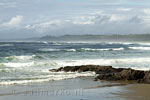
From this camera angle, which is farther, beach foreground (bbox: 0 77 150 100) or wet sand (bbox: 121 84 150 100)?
wet sand (bbox: 121 84 150 100)

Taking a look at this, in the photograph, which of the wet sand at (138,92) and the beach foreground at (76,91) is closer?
the beach foreground at (76,91)

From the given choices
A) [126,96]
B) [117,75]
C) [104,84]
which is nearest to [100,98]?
[126,96]

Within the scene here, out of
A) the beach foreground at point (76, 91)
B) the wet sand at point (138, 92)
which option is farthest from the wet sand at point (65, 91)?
the wet sand at point (138, 92)

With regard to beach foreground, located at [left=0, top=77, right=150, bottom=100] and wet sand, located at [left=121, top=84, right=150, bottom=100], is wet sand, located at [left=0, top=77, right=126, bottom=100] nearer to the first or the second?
beach foreground, located at [left=0, top=77, right=150, bottom=100]

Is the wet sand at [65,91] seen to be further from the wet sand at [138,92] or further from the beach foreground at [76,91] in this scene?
the wet sand at [138,92]

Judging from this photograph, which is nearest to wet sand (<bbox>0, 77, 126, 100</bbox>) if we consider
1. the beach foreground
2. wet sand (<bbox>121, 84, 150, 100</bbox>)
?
the beach foreground

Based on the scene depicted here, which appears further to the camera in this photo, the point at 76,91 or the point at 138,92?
the point at 76,91

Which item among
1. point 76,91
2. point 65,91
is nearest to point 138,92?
point 76,91

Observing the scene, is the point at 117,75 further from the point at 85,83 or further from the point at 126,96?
the point at 126,96

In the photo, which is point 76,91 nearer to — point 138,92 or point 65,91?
point 65,91

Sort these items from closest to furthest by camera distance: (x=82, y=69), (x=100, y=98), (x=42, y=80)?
(x=100, y=98) < (x=42, y=80) < (x=82, y=69)

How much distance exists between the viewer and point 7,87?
49.5 feet

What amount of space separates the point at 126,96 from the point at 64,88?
2.96 metres

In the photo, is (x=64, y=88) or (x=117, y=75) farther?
(x=117, y=75)
